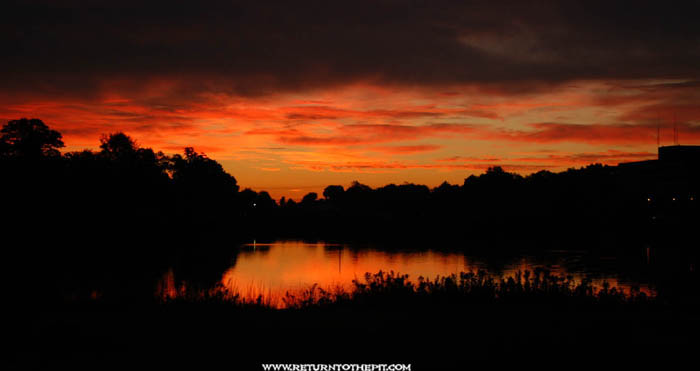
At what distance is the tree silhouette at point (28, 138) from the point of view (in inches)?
2778

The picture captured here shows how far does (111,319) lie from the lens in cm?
1302

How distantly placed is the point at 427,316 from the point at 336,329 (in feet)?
8.61

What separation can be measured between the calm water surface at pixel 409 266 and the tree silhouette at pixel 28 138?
30.3 meters

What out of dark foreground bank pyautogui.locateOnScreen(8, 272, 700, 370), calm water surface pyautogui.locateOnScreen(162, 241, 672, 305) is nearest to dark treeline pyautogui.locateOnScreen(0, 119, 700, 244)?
calm water surface pyautogui.locateOnScreen(162, 241, 672, 305)

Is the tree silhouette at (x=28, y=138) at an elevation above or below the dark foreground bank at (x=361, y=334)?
above

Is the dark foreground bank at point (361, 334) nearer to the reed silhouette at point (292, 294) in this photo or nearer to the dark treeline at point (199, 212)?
the reed silhouette at point (292, 294)

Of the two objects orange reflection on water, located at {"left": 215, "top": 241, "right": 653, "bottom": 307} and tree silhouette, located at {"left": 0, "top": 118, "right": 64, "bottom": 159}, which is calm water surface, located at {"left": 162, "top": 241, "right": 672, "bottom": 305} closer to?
orange reflection on water, located at {"left": 215, "top": 241, "right": 653, "bottom": 307}

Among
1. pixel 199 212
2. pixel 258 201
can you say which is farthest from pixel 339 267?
pixel 258 201

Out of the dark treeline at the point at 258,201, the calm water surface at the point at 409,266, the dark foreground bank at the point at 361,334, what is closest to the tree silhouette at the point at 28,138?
the dark treeline at the point at 258,201

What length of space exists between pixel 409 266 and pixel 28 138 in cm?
5522

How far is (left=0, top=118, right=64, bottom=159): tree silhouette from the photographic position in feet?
232

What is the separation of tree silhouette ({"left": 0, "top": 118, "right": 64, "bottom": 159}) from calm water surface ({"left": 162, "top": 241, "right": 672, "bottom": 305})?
30.3 m

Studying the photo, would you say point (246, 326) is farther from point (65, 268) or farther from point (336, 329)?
point (65, 268)

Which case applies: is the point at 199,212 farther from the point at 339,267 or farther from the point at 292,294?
the point at 292,294
